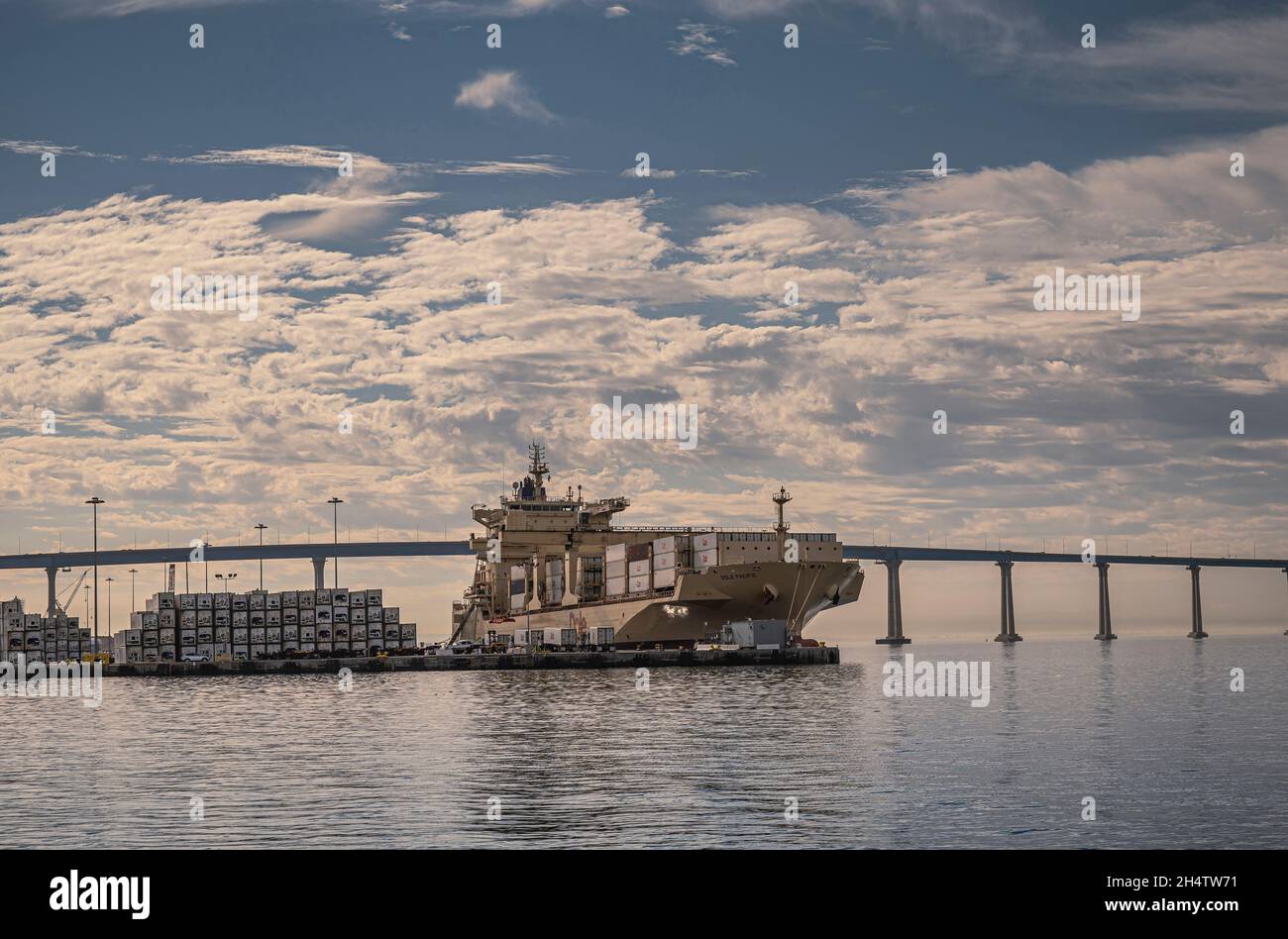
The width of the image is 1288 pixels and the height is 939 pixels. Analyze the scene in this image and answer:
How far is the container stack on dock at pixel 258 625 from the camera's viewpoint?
158 m

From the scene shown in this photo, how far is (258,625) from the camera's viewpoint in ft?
523

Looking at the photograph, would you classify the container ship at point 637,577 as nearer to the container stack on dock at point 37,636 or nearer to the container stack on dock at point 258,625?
the container stack on dock at point 258,625

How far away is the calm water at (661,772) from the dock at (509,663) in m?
38.5

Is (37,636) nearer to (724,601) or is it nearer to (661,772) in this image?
(724,601)

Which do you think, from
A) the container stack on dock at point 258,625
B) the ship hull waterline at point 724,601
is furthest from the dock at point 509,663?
the container stack on dock at point 258,625

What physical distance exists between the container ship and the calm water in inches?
1632

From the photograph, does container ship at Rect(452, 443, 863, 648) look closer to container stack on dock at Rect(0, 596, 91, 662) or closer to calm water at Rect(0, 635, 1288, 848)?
calm water at Rect(0, 635, 1288, 848)

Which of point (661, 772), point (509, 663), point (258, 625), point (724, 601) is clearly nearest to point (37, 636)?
point (258, 625)

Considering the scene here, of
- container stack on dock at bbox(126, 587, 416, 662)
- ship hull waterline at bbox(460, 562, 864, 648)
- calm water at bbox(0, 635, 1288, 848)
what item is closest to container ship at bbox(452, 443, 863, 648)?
ship hull waterline at bbox(460, 562, 864, 648)

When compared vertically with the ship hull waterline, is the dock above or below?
below

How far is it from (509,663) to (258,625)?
1743 inches

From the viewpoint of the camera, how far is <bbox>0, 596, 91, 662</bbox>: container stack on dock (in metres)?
184
